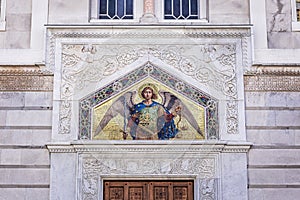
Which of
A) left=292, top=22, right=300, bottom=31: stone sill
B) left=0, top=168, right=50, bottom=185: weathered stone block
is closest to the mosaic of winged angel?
left=0, top=168, right=50, bottom=185: weathered stone block

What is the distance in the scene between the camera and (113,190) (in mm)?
11344

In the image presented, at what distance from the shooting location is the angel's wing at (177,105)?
1161 cm

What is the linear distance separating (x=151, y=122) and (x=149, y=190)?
136 centimetres

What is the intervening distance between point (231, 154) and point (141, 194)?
1.93 metres

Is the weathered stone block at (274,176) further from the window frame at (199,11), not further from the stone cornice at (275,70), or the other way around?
the window frame at (199,11)

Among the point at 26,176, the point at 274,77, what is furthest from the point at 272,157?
the point at 26,176

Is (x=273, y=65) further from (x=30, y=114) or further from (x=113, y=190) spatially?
(x=30, y=114)

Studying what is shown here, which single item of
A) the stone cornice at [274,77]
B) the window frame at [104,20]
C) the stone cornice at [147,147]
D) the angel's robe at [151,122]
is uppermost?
the window frame at [104,20]

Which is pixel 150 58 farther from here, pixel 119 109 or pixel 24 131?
pixel 24 131

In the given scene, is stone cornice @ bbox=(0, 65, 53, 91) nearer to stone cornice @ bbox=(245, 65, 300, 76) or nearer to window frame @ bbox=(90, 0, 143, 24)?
window frame @ bbox=(90, 0, 143, 24)

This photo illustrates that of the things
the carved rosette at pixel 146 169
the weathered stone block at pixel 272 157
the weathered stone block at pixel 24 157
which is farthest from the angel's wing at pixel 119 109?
the weathered stone block at pixel 272 157

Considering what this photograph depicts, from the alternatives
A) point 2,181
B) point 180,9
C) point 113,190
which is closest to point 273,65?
point 180,9

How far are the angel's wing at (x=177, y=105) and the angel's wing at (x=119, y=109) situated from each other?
26.0 inches

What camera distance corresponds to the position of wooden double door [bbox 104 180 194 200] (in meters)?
11.3
